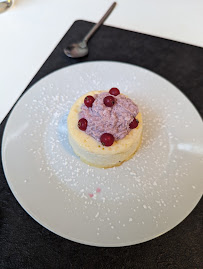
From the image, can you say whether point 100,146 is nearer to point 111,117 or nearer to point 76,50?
point 111,117

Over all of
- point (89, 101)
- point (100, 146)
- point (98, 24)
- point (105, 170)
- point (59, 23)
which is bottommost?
point (105, 170)

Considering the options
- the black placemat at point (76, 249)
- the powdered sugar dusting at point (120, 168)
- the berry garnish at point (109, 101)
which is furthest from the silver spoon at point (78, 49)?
the black placemat at point (76, 249)

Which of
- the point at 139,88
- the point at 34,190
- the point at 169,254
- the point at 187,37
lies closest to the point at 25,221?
the point at 34,190

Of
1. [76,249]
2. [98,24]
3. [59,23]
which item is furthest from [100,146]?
[59,23]

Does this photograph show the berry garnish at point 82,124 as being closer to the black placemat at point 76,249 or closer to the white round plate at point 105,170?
the white round plate at point 105,170

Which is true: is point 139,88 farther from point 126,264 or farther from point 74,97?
point 126,264

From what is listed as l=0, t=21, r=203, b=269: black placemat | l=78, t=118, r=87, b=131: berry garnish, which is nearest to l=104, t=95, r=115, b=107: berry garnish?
l=78, t=118, r=87, b=131: berry garnish
